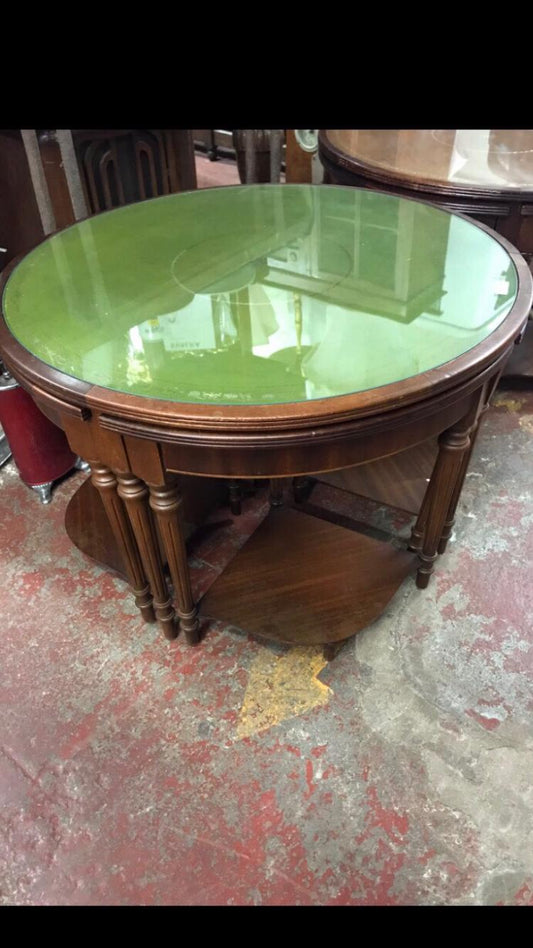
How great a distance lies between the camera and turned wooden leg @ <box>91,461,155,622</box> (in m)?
1.13

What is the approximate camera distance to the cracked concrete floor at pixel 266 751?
3.51ft

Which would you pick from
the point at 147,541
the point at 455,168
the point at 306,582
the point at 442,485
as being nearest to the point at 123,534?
the point at 147,541

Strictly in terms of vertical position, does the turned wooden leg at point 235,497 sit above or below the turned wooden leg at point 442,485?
below

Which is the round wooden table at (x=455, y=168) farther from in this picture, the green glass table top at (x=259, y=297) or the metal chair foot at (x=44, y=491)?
the metal chair foot at (x=44, y=491)

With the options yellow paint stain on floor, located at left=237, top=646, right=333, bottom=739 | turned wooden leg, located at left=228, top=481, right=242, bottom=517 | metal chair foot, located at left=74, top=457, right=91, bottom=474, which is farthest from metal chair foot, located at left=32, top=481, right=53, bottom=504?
yellow paint stain on floor, located at left=237, top=646, right=333, bottom=739

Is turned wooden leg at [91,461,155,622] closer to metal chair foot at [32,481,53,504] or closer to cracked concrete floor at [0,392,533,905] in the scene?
cracked concrete floor at [0,392,533,905]

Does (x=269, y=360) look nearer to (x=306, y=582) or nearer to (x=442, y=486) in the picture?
(x=442, y=486)

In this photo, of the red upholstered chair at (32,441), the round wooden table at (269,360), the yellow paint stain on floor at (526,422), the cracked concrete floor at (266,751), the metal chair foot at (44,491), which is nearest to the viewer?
the round wooden table at (269,360)

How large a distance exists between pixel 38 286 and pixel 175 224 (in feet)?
1.38

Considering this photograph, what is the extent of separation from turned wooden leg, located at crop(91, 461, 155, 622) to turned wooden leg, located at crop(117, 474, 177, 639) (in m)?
0.03

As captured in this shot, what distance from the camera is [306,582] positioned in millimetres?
1431

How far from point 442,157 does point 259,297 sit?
112 cm

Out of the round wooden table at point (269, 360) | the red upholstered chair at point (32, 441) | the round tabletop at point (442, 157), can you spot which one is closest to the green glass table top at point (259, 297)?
the round wooden table at point (269, 360)

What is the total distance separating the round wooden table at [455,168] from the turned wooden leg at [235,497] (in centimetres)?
96
